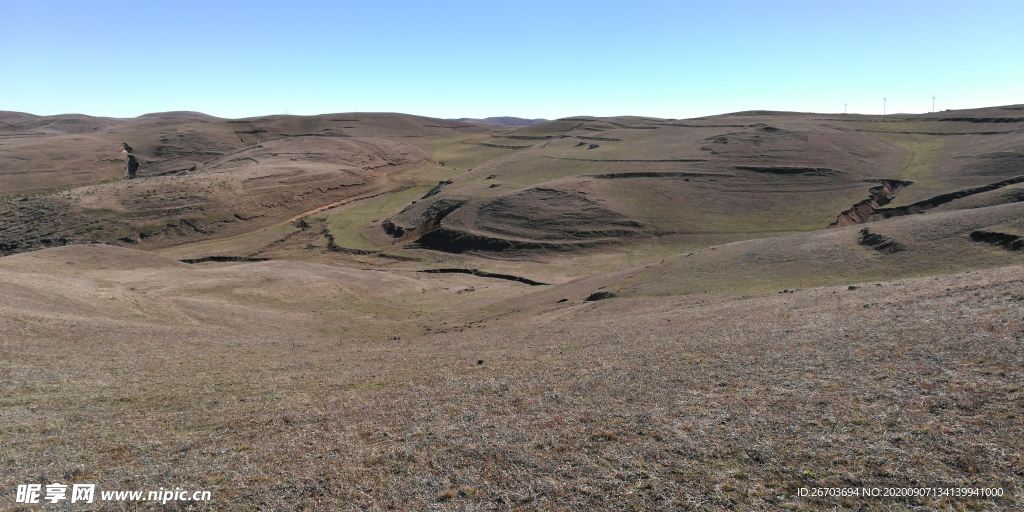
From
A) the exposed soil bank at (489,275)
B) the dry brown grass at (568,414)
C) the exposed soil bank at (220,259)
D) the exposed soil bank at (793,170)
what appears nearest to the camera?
the dry brown grass at (568,414)

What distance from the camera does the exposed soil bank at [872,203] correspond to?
49.0m

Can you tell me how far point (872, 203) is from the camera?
51781mm

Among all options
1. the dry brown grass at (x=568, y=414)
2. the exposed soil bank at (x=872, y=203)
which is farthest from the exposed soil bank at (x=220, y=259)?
the exposed soil bank at (x=872, y=203)

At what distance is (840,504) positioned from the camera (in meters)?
7.35

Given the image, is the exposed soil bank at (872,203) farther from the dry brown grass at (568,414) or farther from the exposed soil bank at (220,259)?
the exposed soil bank at (220,259)

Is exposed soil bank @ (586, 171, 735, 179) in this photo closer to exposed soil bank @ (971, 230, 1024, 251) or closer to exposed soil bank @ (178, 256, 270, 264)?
exposed soil bank @ (178, 256, 270, 264)

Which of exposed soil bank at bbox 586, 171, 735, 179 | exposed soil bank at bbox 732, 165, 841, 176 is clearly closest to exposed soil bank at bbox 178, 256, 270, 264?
exposed soil bank at bbox 586, 171, 735, 179

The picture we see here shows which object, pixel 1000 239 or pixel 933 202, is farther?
pixel 933 202

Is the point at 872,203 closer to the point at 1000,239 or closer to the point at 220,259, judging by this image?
the point at 1000,239

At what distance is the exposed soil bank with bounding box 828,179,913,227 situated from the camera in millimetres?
49000

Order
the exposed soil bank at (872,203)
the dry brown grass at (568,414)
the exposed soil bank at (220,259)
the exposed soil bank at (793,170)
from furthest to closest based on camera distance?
1. the exposed soil bank at (793,170)
2. the exposed soil bank at (872,203)
3. the exposed soil bank at (220,259)
4. the dry brown grass at (568,414)

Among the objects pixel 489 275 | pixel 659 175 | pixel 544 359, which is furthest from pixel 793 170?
pixel 544 359

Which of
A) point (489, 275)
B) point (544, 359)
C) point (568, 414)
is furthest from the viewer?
point (489, 275)

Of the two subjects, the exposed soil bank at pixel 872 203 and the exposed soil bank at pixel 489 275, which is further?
the exposed soil bank at pixel 872 203
